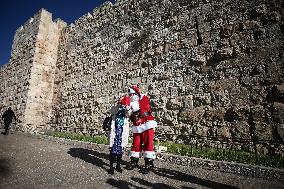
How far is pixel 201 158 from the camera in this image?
495 centimetres

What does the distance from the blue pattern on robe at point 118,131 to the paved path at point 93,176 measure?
17.2 inches

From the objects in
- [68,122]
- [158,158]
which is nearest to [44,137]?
[68,122]

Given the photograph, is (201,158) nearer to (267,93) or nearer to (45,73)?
(267,93)

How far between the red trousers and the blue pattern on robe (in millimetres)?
310

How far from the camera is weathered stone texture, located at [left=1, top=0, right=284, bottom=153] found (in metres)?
5.86

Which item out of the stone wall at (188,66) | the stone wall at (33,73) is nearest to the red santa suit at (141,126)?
the stone wall at (188,66)

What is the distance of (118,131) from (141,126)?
475 millimetres

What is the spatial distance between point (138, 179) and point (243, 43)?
444 centimetres

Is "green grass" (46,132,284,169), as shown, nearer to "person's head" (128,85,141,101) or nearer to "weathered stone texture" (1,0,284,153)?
"weathered stone texture" (1,0,284,153)

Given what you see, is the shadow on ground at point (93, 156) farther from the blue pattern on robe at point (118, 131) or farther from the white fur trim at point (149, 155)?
the white fur trim at point (149, 155)

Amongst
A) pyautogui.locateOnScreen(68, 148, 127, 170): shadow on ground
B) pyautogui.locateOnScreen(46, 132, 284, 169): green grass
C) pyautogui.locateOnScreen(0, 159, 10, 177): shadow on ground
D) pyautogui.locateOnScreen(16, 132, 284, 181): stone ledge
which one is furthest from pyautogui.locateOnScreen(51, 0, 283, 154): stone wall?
pyautogui.locateOnScreen(0, 159, 10, 177): shadow on ground

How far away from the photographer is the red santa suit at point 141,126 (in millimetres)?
4820

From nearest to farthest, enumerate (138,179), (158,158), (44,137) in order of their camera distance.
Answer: (138,179), (158,158), (44,137)

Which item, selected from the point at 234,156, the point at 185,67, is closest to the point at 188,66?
the point at 185,67
